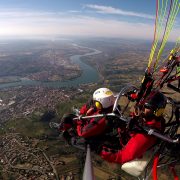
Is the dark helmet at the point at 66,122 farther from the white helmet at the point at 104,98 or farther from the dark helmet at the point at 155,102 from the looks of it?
the dark helmet at the point at 155,102

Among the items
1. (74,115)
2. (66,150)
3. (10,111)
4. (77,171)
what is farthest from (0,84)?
(74,115)

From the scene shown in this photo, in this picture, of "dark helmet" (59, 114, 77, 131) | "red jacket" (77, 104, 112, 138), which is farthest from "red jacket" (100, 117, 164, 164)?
"dark helmet" (59, 114, 77, 131)

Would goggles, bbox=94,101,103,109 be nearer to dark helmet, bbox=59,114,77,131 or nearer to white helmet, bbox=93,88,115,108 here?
white helmet, bbox=93,88,115,108

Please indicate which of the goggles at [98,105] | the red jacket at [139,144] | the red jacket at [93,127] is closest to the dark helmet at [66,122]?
the red jacket at [93,127]

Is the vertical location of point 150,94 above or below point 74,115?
above

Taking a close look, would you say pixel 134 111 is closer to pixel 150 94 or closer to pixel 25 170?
pixel 150 94

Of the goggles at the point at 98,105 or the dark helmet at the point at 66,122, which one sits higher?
the goggles at the point at 98,105

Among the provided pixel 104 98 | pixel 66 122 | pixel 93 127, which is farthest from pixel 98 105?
pixel 66 122

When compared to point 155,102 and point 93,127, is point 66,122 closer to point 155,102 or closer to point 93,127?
point 93,127
